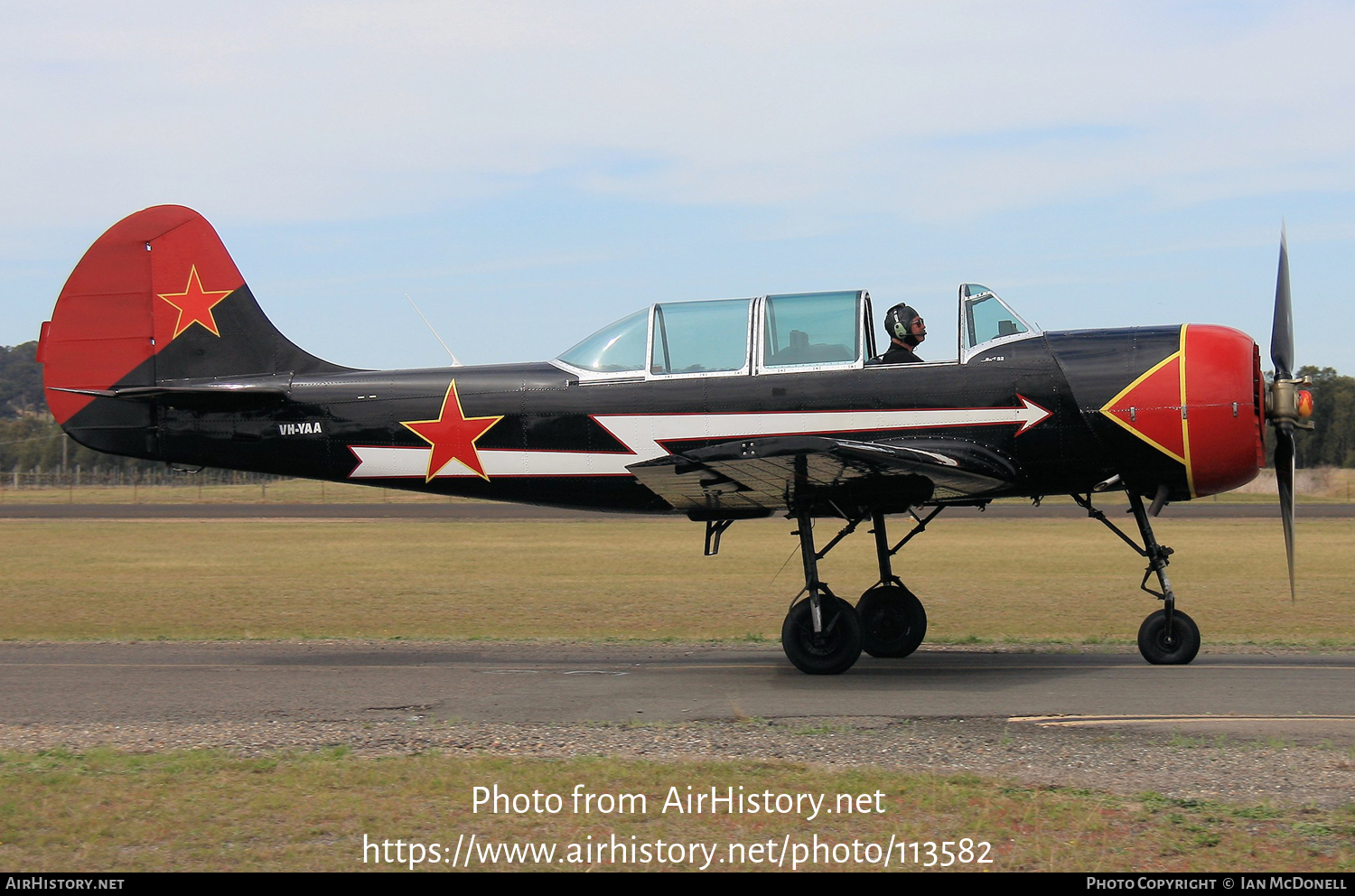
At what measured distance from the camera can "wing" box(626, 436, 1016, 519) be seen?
9.81 metres

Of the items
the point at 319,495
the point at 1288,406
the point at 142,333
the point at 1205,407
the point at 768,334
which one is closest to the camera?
the point at 1205,407

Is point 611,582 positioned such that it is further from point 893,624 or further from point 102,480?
point 102,480

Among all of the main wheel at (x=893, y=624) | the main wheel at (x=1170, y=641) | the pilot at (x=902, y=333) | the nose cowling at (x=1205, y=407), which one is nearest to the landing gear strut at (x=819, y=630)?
the main wheel at (x=893, y=624)

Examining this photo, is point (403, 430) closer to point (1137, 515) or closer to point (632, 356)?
point (632, 356)

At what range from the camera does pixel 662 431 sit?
1155cm

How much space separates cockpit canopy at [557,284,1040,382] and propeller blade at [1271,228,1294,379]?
2.36 meters

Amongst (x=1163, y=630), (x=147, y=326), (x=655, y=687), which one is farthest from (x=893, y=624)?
(x=147, y=326)

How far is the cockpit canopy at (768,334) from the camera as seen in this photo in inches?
443

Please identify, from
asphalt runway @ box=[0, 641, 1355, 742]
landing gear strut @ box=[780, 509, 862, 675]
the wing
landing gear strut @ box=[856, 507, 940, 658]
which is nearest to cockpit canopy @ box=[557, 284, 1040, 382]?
the wing

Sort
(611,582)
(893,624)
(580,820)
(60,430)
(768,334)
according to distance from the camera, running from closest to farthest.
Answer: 1. (580,820)
2. (768,334)
3. (893,624)
4. (611,582)
5. (60,430)

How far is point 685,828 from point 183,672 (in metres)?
7.47

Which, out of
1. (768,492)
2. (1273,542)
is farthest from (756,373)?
(1273,542)

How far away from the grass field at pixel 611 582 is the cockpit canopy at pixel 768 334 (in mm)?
2647

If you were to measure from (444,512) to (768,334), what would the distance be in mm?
42615
